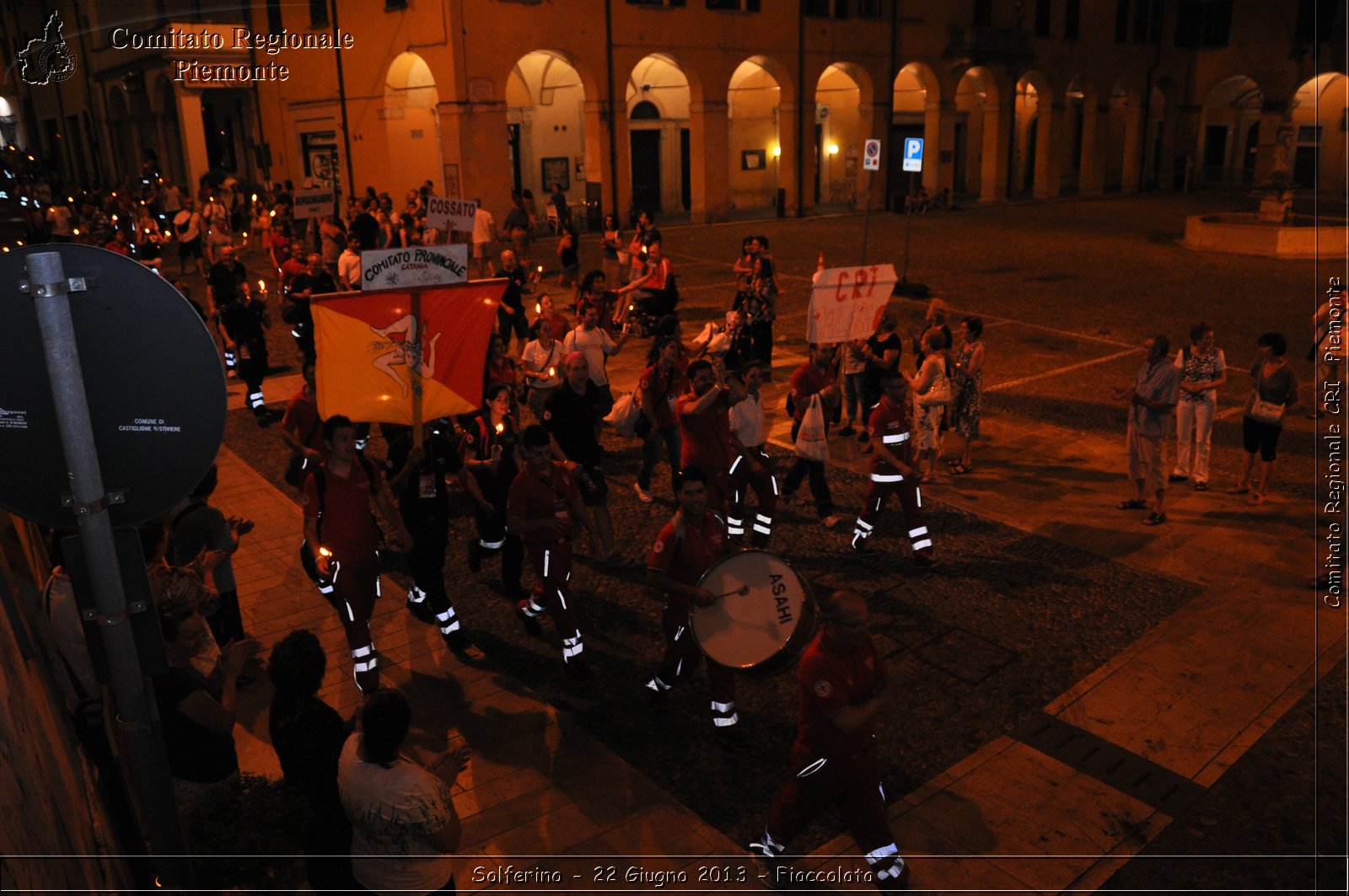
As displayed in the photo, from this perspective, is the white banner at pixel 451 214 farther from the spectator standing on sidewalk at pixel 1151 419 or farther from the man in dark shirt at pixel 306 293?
the spectator standing on sidewalk at pixel 1151 419

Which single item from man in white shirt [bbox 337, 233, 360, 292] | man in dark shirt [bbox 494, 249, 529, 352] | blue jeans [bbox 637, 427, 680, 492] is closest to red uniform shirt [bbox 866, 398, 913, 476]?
blue jeans [bbox 637, 427, 680, 492]

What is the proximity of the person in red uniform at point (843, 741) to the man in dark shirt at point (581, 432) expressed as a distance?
3910 millimetres

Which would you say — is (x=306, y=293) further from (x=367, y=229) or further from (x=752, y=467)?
(x=367, y=229)

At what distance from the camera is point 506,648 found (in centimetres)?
743

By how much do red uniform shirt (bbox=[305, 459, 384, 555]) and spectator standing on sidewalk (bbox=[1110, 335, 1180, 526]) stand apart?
23.3ft

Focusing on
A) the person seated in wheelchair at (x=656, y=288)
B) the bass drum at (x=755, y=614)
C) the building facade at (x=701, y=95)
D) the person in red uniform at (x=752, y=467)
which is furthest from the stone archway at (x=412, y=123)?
the bass drum at (x=755, y=614)

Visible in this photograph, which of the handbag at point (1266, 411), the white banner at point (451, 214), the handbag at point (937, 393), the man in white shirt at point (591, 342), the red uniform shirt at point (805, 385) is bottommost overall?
the handbag at point (1266, 411)

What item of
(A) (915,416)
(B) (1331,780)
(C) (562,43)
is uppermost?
(C) (562,43)

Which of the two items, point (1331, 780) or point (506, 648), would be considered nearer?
point (1331, 780)

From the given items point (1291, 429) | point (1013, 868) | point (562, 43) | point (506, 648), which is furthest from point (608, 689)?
point (562, 43)

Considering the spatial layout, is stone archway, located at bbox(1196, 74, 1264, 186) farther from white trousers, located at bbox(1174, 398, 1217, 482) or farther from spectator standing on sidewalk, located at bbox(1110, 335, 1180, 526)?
spectator standing on sidewalk, located at bbox(1110, 335, 1180, 526)

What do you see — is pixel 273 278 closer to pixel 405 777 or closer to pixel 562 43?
pixel 562 43

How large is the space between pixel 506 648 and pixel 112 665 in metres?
4.83

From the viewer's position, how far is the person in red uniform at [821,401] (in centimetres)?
948
